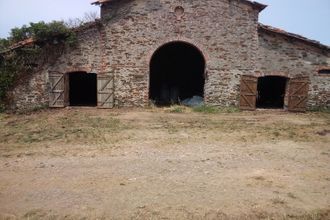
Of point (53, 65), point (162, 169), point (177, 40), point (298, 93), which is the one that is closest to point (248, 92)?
point (298, 93)

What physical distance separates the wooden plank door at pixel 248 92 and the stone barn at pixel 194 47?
0.16 ft

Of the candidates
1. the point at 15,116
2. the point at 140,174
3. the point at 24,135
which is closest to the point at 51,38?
the point at 15,116

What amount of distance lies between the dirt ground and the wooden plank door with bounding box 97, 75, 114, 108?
8.45 ft

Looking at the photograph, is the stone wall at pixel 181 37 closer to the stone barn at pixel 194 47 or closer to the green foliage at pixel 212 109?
the stone barn at pixel 194 47

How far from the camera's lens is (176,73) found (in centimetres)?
2220

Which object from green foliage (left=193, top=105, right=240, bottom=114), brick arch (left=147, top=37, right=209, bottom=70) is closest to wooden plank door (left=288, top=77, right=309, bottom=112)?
green foliage (left=193, top=105, right=240, bottom=114)

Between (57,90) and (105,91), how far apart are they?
2263mm

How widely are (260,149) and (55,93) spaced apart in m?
10.3

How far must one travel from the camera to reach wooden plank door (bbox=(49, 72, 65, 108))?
1577 centimetres

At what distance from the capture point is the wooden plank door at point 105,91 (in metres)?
16.0

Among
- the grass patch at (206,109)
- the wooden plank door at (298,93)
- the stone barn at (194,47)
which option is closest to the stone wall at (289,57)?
the stone barn at (194,47)

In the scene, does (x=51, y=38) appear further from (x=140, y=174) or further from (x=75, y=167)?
(x=140, y=174)

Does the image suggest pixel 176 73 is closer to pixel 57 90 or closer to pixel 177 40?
pixel 177 40

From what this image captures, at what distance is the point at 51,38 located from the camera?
15391 millimetres
